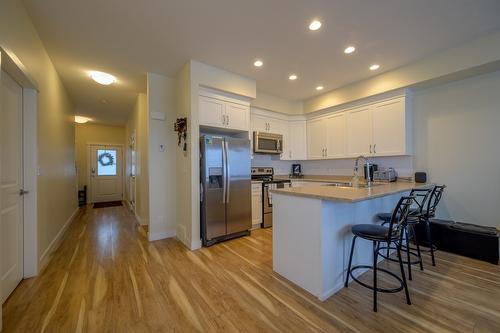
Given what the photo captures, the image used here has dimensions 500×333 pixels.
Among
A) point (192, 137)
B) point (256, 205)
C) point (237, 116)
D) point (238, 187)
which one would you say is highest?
point (237, 116)

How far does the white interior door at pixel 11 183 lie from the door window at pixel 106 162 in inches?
223

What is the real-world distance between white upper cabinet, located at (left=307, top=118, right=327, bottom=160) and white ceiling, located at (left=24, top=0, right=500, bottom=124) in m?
1.29

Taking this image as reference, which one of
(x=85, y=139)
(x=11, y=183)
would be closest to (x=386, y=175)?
(x=11, y=183)

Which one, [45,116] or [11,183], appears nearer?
[11,183]

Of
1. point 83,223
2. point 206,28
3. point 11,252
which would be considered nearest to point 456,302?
point 206,28

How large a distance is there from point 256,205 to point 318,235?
7.11 feet

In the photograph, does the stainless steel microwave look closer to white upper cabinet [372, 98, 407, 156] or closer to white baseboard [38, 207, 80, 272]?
white upper cabinet [372, 98, 407, 156]

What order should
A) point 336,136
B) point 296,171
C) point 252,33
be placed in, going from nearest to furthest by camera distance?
1. point 252,33
2. point 336,136
3. point 296,171

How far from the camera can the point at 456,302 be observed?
73.6 inches

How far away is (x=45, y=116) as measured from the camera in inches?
113

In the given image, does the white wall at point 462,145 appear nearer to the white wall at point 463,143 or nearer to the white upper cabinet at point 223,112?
the white wall at point 463,143

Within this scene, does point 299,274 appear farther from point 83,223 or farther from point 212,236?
point 83,223

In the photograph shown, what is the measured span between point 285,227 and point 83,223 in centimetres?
466

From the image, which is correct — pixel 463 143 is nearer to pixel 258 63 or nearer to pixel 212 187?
pixel 258 63
